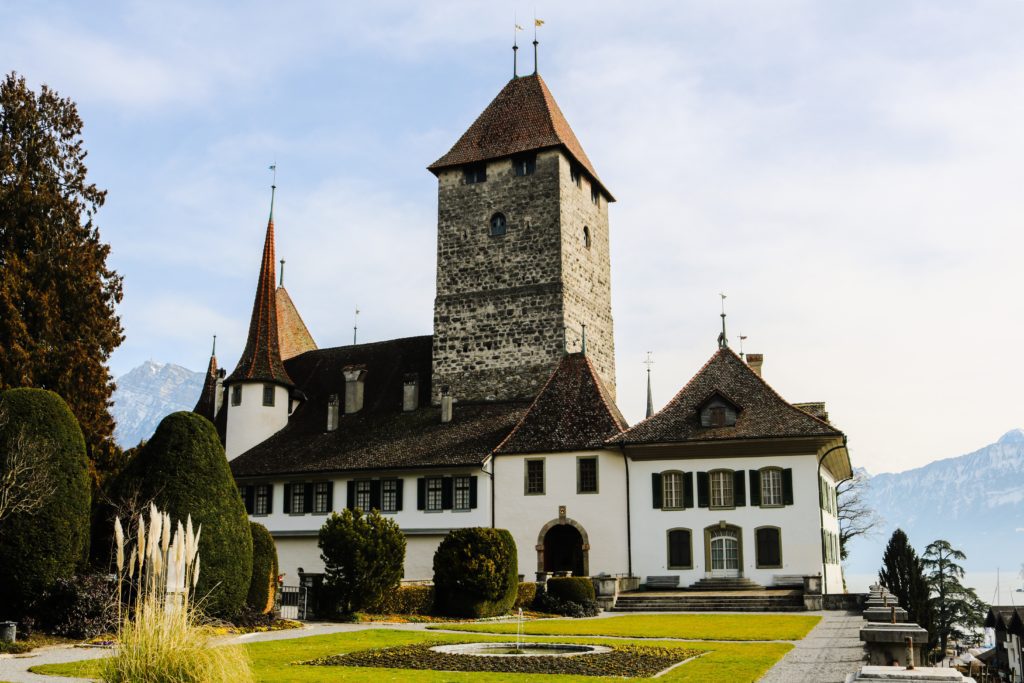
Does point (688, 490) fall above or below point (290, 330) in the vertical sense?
below

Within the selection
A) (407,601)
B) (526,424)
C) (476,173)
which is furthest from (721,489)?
(476,173)

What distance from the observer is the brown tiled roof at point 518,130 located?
45250mm

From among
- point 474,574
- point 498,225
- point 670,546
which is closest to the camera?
point 474,574

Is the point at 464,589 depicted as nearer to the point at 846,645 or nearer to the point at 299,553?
the point at 846,645

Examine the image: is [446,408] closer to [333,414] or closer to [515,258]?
[333,414]

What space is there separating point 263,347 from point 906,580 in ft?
91.7

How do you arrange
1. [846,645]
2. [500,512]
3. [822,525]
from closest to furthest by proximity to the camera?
[846,645]
[822,525]
[500,512]

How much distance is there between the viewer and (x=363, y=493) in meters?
41.0

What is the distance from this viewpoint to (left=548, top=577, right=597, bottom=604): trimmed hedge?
100ft

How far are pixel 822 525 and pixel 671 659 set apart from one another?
20.1 m

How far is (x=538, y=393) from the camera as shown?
42000 mm

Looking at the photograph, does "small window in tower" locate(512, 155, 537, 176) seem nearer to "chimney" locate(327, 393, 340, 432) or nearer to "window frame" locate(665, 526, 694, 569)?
"chimney" locate(327, 393, 340, 432)

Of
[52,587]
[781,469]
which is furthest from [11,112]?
[781,469]

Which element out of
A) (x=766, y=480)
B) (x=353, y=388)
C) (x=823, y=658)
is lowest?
(x=823, y=658)
